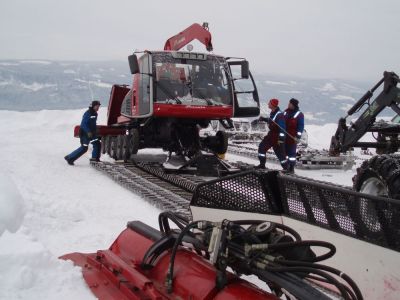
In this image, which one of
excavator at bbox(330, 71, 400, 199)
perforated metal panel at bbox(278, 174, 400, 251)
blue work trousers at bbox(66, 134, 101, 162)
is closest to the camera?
perforated metal panel at bbox(278, 174, 400, 251)

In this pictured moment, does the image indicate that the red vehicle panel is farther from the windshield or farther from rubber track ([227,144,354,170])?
rubber track ([227,144,354,170])

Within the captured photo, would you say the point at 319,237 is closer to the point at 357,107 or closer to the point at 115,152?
the point at 357,107

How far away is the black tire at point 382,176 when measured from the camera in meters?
5.10

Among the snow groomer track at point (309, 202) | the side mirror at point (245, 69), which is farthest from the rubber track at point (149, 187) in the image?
the side mirror at point (245, 69)

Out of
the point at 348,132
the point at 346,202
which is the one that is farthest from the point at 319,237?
the point at 348,132

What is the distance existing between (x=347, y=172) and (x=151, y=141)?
4645 millimetres

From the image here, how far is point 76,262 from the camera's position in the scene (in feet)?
13.0

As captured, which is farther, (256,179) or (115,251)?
(115,251)

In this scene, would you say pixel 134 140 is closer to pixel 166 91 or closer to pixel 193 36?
pixel 166 91

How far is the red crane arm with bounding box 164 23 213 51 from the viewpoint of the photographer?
11.3m

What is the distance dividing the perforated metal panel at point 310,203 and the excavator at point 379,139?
2.02 m

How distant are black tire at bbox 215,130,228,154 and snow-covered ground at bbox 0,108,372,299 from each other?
187 cm

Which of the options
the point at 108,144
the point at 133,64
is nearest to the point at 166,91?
the point at 133,64

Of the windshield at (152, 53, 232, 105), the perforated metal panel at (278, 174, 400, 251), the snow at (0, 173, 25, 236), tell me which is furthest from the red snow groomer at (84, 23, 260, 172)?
the perforated metal panel at (278, 174, 400, 251)
